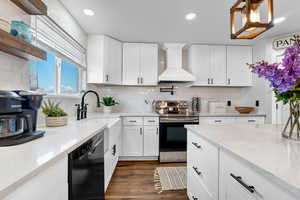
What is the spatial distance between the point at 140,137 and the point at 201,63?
205cm

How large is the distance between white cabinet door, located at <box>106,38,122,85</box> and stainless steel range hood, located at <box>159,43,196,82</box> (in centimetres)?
88

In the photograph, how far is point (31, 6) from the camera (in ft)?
4.04

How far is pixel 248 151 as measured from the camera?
0.79m

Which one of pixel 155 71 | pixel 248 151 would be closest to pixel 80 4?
pixel 155 71

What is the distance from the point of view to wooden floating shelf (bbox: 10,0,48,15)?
117cm

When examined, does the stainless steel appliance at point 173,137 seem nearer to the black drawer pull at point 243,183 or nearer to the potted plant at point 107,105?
the potted plant at point 107,105

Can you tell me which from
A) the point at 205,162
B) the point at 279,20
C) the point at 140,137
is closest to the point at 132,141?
the point at 140,137

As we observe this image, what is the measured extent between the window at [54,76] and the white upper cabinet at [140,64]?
951 millimetres

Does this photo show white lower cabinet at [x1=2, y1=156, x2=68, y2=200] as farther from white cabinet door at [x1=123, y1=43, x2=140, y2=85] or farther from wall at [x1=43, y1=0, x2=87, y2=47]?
white cabinet door at [x1=123, y1=43, x2=140, y2=85]

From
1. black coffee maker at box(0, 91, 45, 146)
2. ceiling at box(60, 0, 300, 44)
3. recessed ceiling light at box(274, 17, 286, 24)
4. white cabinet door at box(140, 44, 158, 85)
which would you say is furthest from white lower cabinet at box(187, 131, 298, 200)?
recessed ceiling light at box(274, 17, 286, 24)

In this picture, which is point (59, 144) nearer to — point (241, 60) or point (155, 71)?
point (155, 71)

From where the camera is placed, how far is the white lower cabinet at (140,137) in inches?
112

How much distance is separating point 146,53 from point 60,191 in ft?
9.30

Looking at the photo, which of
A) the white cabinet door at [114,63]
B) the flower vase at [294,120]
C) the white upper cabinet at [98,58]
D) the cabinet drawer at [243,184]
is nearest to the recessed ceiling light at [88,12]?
the white upper cabinet at [98,58]
